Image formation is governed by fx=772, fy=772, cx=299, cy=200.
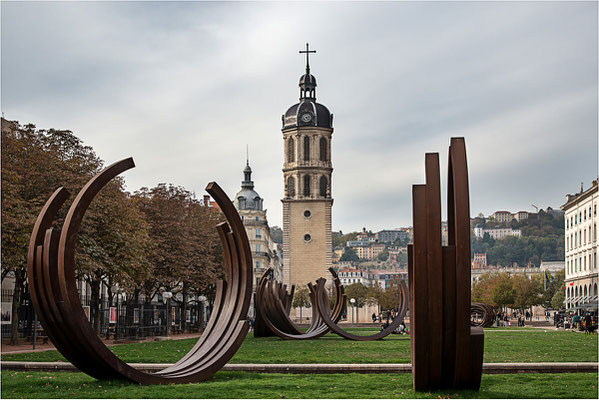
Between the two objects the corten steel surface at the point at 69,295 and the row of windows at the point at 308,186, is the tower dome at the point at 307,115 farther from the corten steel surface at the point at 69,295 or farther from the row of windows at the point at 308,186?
Result: the corten steel surface at the point at 69,295

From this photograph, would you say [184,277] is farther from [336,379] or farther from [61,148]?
[336,379]

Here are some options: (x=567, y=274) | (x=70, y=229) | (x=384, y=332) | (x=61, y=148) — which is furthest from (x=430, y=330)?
(x=567, y=274)

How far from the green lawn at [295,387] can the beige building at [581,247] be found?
183 feet

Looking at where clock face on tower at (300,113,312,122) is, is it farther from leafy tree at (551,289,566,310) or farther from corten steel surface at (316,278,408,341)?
corten steel surface at (316,278,408,341)

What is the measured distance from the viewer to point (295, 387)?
12594 mm

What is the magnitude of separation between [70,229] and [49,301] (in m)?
1.14

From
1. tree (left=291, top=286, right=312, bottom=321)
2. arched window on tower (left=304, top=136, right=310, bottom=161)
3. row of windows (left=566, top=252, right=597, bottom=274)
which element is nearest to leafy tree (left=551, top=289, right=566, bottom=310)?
row of windows (left=566, top=252, right=597, bottom=274)

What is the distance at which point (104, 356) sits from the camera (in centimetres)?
1185

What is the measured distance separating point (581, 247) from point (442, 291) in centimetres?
6958

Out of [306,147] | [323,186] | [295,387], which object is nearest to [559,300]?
[323,186]

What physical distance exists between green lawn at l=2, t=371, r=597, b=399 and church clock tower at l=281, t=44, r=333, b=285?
68.7 metres

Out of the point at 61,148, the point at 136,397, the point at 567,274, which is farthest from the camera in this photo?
the point at 567,274

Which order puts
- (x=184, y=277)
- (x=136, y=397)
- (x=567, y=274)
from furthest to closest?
(x=567, y=274)
(x=184, y=277)
(x=136, y=397)

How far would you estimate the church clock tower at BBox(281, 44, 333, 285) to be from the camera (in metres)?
83.9
